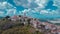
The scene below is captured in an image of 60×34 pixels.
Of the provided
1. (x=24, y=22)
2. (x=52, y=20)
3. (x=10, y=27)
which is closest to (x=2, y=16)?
(x=10, y=27)

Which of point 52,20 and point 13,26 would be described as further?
point 13,26

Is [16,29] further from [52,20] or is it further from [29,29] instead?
[52,20]

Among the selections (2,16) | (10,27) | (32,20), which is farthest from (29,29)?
(2,16)

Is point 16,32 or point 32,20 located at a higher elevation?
point 32,20

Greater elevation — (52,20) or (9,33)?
(52,20)

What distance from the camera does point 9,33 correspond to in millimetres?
3375

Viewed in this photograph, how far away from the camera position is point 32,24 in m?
3.55

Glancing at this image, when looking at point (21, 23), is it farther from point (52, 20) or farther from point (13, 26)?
point (52, 20)

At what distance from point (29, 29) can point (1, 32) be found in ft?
2.17

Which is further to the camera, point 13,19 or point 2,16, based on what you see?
point 13,19

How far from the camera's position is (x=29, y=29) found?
11.4 ft

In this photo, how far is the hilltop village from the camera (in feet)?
11.2

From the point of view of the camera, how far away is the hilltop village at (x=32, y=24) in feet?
11.2

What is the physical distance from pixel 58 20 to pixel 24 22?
2.72 ft
